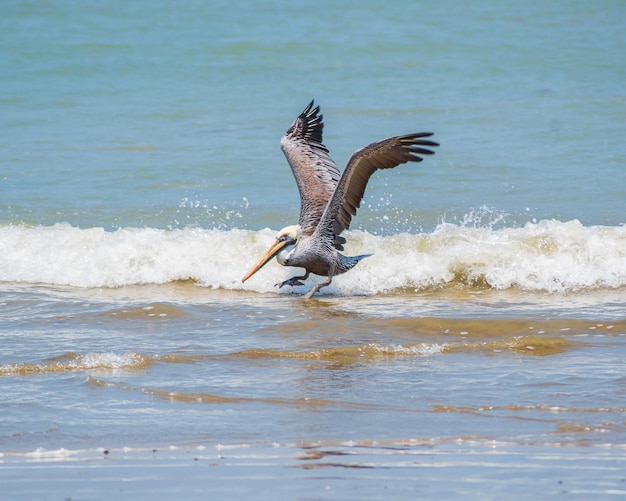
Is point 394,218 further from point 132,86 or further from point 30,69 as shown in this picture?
point 30,69

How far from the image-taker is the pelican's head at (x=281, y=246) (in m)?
10.5

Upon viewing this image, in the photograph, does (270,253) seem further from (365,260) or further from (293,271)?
(365,260)

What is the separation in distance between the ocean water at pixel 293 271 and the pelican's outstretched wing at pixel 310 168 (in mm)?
729

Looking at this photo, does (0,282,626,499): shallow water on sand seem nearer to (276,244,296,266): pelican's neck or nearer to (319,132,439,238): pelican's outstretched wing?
(276,244,296,266): pelican's neck

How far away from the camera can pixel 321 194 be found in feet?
35.5

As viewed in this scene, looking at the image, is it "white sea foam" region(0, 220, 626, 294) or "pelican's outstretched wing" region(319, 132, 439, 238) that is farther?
"white sea foam" region(0, 220, 626, 294)

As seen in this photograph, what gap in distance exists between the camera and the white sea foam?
1080 centimetres

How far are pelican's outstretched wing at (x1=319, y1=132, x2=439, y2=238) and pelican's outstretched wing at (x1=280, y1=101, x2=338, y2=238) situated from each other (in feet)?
0.97

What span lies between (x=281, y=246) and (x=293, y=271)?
76 cm

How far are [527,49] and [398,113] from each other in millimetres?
5290

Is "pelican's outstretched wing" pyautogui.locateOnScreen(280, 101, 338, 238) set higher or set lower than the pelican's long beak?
higher

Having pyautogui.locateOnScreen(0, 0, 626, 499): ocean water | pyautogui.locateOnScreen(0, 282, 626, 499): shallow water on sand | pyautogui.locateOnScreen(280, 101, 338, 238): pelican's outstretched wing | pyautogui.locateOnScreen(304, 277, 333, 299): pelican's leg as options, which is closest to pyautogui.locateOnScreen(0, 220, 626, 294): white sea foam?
pyautogui.locateOnScreen(0, 0, 626, 499): ocean water

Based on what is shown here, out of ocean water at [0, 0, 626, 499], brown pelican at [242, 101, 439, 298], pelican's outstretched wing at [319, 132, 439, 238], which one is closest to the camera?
ocean water at [0, 0, 626, 499]

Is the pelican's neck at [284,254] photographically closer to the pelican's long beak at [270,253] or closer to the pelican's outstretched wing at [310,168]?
the pelican's long beak at [270,253]
